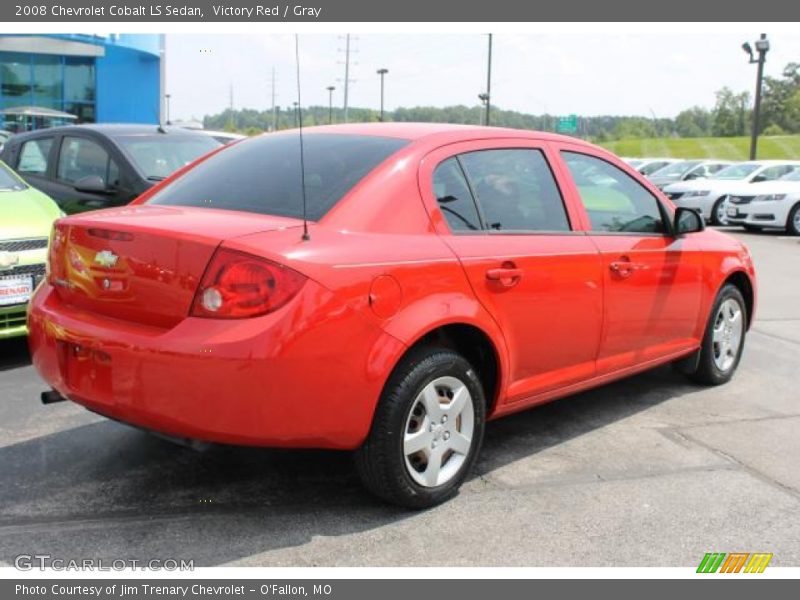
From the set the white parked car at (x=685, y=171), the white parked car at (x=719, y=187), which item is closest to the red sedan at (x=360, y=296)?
the white parked car at (x=719, y=187)

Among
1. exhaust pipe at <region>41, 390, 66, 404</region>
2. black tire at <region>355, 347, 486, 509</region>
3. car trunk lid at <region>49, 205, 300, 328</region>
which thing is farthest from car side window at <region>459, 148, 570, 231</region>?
exhaust pipe at <region>41, 390, 66, 404</region>

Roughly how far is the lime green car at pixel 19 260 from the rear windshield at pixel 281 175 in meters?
1.88

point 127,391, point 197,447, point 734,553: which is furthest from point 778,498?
point 127,391

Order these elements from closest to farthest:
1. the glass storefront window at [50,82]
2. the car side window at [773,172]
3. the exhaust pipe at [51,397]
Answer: the exhaust pipe at [51,397], the car side window at [773,172], the glass storefront window at [50,82]

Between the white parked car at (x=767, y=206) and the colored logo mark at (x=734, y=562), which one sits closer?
the colored logo mark at (x=734, y=562)

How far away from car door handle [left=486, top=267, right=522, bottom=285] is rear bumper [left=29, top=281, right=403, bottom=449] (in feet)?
2.22

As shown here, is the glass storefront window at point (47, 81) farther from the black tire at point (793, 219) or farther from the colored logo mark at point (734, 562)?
the colored logo mark at point (734, 562)

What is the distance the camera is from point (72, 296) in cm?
350

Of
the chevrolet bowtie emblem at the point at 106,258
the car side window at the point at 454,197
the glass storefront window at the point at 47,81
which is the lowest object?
the chevrolet bowtie emblem at the point at 106,258

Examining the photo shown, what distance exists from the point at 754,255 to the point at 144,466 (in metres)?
11.6

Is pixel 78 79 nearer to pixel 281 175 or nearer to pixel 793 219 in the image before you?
pixel 793 219

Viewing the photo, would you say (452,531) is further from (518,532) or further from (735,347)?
(735,347)

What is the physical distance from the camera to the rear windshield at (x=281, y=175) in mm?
3539

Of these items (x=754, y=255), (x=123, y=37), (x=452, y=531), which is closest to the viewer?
(x=452, y=531)
